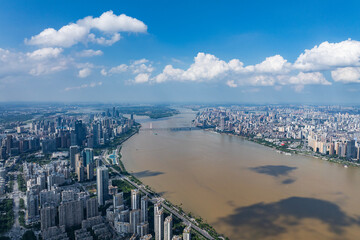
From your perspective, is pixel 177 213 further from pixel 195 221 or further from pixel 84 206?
pixel 84 206

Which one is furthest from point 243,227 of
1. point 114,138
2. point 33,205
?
point 114,138

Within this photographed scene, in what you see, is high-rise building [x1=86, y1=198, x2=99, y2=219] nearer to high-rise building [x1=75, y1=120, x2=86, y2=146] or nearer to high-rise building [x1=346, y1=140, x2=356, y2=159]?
high-rise building [x1=75, y1=120, x2=86, y2=146]

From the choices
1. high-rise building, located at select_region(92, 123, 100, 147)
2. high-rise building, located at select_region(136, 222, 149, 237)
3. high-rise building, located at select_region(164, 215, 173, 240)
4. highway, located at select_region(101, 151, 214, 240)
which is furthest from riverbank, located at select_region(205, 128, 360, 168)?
high-rise building, located at select_region(92, 123, 100, 147)

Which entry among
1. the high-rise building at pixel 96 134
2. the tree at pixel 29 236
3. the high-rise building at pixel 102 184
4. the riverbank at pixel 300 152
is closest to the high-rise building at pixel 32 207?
the tree at pixel 29 236

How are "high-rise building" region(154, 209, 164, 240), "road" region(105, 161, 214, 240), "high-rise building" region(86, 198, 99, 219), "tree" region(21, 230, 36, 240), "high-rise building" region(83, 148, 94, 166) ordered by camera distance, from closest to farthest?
"high-rise building" region(154, 209, 164, 240) → "tree" region(21, 230, 36, 240) → "road" region(105, 161, 214, 240) → "high-rise building" region(86, 198, 99, 219) → "high-rise building" region(83, 148, 94, 166)

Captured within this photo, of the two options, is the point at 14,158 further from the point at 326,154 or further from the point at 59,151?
the point at 326,154

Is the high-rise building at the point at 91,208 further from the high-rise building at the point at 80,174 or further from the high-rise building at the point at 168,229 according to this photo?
the high-rise building at the point at 80,174
